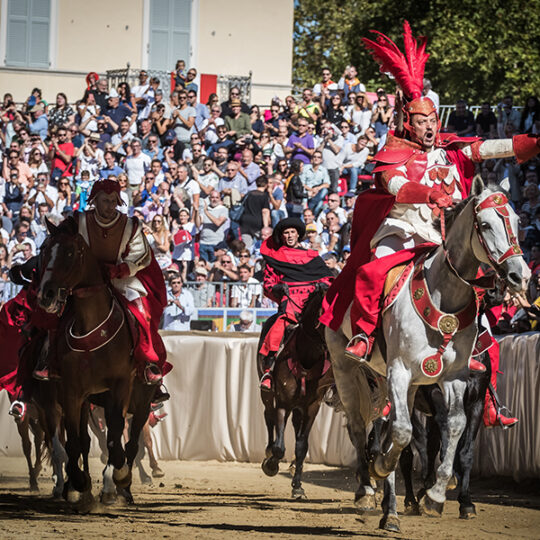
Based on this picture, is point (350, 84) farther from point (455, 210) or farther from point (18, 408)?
point (455, 210)

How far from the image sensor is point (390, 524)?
343 inches

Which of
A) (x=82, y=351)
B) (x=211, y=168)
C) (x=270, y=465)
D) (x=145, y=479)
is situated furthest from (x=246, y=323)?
(x=82, y=351)

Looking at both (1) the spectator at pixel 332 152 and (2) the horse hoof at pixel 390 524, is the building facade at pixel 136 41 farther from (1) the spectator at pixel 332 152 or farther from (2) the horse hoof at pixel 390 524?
(2) the horse hoof at pixel 390 524

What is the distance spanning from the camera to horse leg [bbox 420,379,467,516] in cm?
816

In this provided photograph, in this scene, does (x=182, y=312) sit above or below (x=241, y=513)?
above

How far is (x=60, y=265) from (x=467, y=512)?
4.01 meters

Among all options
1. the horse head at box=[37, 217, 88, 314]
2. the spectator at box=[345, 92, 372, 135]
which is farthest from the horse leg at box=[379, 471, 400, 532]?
the spectator at box=[345, 92, 372, 135]

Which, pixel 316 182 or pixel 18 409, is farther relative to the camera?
pixel 316 182

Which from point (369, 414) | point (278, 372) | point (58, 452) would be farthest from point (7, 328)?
point (369, 414)

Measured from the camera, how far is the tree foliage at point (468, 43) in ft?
126

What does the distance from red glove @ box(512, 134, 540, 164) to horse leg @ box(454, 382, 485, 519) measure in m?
3.05

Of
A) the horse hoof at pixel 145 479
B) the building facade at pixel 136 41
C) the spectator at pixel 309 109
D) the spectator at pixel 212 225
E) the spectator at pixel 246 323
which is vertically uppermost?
the building facade at pixel 136 41

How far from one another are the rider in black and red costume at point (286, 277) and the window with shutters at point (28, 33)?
18545 mm

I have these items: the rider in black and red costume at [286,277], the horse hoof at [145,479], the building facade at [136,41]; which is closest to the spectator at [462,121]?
the rider in black and red costume at [286,277]
